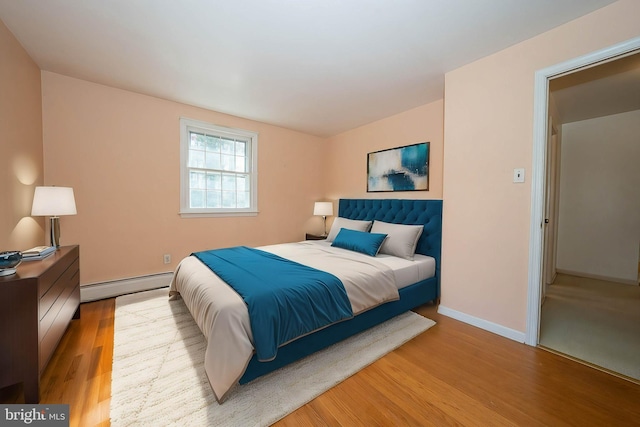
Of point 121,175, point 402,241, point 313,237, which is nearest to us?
point 402,241

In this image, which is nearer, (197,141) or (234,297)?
(234,297)

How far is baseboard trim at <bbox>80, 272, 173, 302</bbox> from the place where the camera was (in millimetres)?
2793

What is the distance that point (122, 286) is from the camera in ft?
9.75

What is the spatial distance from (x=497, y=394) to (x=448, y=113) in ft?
7.83

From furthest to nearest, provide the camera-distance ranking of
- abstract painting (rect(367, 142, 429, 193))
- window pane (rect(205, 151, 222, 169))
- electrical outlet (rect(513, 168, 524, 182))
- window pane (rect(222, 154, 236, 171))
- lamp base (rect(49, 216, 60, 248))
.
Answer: window pane (rect(222, 154, 236, 171)), window pane (rect(205, 151, 222, 169)), abstract painting (rect(367, 142, 429, 193)), lamp base (rect(49, 216, 60, 248)), electrical outlet (rect(513, 168, 524, 182))

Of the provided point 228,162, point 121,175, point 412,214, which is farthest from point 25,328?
point 412,214

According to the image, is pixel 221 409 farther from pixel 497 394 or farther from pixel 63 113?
pixel 63 113

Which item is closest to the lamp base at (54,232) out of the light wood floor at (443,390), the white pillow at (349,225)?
the light wood floor at (443,390)

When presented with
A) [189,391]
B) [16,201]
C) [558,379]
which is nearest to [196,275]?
[189,391]

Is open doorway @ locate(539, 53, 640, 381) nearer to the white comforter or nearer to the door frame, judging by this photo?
the door frame

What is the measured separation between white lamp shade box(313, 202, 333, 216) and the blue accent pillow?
119 centimetres

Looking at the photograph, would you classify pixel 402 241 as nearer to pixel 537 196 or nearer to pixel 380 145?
pixel 537 196

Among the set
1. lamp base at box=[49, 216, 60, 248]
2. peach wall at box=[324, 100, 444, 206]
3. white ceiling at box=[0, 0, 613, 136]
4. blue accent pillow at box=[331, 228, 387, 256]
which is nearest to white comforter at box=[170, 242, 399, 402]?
blue accent pillow at box=[331, 228, 387, 256]

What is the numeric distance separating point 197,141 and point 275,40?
2.12 m
